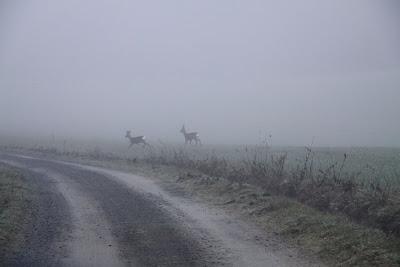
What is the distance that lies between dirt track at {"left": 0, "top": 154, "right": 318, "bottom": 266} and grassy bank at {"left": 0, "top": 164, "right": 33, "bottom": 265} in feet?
1.13

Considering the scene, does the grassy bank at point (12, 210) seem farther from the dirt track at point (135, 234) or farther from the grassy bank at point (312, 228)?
the grassy bank at point (312, 228)

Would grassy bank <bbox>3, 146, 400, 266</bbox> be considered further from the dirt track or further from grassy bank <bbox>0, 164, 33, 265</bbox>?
grassy bank <bbox>0, 164, 33, 265</bbox>

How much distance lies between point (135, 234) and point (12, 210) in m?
4.50

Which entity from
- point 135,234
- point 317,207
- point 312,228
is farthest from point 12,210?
point 317,207

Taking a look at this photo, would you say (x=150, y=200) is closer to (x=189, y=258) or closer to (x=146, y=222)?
(x=146, y=222)

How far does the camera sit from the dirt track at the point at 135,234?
10.8 m

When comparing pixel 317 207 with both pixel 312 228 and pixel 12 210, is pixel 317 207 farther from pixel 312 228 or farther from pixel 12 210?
pixel 12 210

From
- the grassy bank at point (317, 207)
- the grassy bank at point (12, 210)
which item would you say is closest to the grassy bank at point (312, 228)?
the grassy bank at point (317, 207)

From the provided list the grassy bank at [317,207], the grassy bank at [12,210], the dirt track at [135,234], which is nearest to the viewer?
the dirt track at [135,234]

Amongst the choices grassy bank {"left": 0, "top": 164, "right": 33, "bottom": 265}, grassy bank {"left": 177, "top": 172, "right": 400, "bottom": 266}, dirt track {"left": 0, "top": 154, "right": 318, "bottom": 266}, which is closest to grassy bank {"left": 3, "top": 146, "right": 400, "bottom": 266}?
grassy bank {"left": 177, "top": 172, "right": 400, "bottom": 266}

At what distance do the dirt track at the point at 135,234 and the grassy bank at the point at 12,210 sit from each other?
0.35 metres

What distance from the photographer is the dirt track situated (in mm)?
10820

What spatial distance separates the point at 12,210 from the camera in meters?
15.2

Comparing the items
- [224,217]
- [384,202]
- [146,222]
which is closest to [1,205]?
[146,222]
